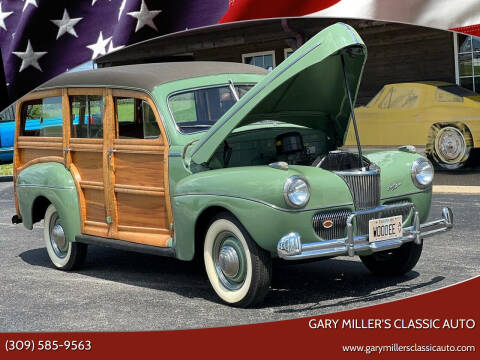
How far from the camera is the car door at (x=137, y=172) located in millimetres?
5750

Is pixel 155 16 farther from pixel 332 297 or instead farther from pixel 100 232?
pixel 100 232

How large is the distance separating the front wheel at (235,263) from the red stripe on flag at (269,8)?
2835mm

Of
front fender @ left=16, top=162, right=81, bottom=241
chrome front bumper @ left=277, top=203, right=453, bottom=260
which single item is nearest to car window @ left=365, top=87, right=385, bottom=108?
front fender @ left=16, top=162, right=81, bottom=241

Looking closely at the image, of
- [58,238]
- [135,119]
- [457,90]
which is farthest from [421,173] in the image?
[457,90]

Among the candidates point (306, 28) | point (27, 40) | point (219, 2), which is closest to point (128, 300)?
point (27, 40)

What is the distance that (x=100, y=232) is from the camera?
6.35 metres

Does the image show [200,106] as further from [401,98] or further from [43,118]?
[401,98]

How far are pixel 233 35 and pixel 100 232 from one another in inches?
559

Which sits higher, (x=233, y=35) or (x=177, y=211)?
(x=233, y=35)

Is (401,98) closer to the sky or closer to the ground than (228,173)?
closer to the sky

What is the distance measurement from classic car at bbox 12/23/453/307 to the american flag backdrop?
229cm

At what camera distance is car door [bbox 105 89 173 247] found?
226 inches

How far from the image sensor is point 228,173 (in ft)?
16.6

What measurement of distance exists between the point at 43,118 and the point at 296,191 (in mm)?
3431
